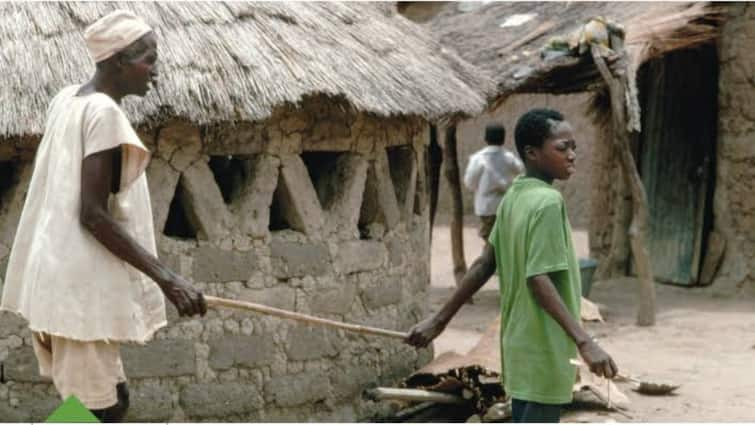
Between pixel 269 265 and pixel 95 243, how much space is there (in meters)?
2.83

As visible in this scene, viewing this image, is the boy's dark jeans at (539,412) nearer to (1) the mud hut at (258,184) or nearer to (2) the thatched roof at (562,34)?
(1) the mud hut at (258,184)

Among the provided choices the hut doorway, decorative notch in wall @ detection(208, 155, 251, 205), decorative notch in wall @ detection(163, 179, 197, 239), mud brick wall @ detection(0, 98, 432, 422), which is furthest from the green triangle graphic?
the hut doorway

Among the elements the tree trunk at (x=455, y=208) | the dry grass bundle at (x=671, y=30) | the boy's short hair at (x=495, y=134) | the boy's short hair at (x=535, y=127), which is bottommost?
the tree trunk at (x=455, y=208)

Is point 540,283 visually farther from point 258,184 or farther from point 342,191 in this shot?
point 342,191

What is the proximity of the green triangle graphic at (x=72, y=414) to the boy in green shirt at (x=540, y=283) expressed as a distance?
140cm

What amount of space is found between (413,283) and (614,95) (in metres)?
2.94

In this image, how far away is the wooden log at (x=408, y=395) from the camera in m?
7.03

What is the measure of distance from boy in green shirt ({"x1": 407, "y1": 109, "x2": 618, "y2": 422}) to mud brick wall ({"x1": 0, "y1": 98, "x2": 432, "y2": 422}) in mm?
2476

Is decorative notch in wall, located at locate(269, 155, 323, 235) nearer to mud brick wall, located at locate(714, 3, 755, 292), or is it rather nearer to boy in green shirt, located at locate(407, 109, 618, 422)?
boy in green shirt, located at locate(407, 109, 618, 422)

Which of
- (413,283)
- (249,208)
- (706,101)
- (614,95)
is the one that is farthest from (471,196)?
(249,208)

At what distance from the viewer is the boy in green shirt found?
4.33m

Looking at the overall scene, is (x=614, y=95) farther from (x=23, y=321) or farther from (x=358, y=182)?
(x=23, y=321)

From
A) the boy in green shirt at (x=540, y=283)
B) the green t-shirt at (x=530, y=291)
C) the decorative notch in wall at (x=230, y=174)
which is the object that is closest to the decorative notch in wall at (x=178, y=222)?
the decorative notch in wall at (x=230, y=174)

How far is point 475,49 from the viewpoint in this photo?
11.3m
